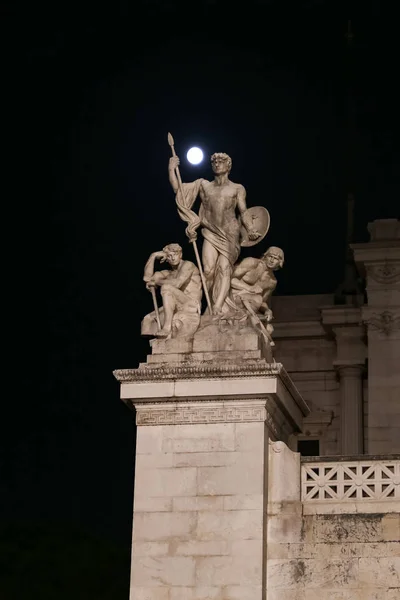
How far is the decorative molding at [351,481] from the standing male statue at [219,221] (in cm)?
334

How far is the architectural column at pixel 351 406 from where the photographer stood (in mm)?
44344

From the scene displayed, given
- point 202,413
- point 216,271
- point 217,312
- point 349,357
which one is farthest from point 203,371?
point 349,357

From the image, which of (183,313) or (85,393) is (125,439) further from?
(183,313)

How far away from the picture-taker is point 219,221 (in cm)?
2838

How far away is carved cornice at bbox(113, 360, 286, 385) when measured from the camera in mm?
Result: 26547

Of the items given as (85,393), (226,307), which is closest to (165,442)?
(226,307)

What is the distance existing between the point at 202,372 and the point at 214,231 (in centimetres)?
276

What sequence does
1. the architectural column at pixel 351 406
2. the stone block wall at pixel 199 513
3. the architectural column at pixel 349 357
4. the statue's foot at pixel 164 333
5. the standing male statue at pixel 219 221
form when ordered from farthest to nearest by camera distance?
1. the architectural column at pixel 349 357
2. the architectural column at pixel 351 406
3. the standing male statue at pixel 219 221
4. the statue's foot at pixel 164 333
5. the stone block wall at pixel 199 513

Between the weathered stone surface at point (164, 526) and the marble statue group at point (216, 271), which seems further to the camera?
the marble statue group at point (216, 271)

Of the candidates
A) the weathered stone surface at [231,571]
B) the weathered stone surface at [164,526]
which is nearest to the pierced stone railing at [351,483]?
the weathered stone surface at [231,571]

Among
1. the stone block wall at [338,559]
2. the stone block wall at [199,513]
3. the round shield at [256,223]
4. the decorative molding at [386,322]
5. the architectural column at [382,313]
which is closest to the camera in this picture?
the stone block wall at [338,559]

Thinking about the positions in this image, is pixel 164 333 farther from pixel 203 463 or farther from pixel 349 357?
pixel 349 357

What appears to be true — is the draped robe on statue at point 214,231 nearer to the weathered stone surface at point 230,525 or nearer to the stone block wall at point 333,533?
the stone block wall at point 333,533

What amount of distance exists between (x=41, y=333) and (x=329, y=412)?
17.6m
